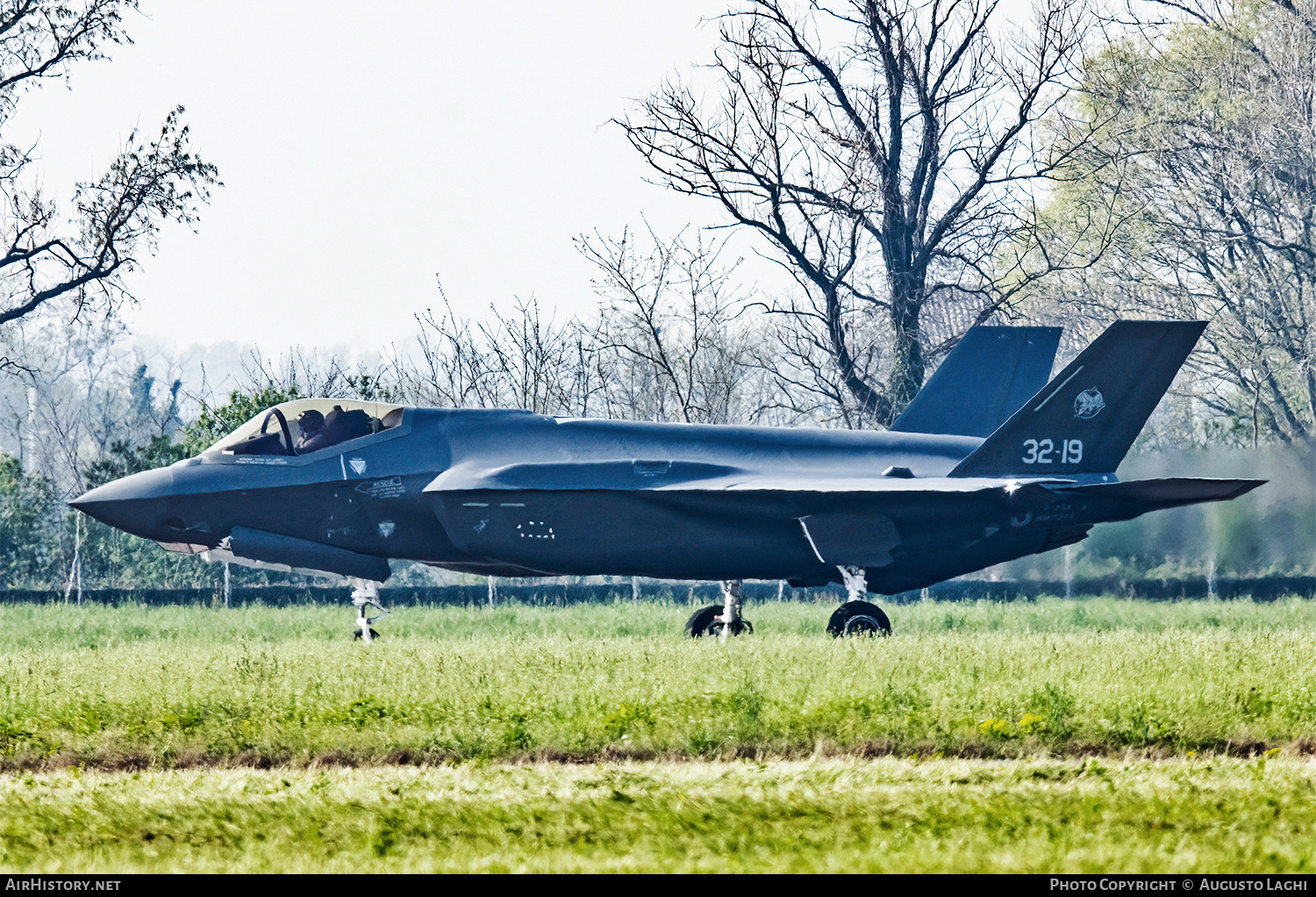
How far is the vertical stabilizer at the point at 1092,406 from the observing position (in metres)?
16.2

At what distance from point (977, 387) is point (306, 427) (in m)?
9.00

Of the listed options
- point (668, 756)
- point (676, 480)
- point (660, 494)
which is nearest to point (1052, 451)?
point (676, 480)

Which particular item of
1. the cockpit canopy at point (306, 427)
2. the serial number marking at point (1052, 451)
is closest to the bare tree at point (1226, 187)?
the serial number marking at point (1052, 451)

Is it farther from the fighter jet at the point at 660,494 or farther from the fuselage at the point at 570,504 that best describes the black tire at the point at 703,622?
the fuselage at the point at 570,504

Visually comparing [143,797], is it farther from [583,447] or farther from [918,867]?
[583,447]

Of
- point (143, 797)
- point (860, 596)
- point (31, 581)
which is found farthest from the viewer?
point (31, 581)

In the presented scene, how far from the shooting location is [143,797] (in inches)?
284

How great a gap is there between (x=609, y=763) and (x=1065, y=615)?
13638 mm

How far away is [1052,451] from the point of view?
16391mm

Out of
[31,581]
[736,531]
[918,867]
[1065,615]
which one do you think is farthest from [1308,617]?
[31,581]

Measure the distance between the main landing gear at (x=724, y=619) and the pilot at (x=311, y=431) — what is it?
491 centimetres

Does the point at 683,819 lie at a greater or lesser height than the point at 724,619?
lesser

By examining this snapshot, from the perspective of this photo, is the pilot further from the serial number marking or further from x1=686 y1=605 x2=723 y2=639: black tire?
the serial number marking

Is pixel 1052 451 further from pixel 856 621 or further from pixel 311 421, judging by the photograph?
pixel 311 421
